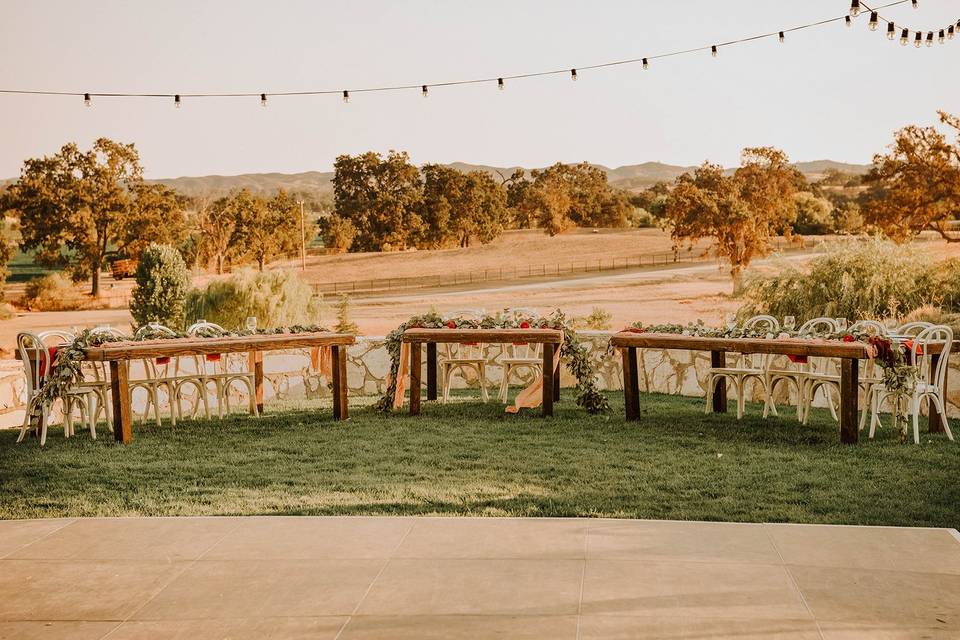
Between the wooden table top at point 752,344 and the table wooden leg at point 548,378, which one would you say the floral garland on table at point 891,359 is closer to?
the wooden table top at point 752,344

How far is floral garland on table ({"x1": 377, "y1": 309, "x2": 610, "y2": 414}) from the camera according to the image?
675 centimetres

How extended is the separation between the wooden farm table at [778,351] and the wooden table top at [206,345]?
192 cm

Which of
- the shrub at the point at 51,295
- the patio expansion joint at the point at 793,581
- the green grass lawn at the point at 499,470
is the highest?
the shrub at the point at 51,295

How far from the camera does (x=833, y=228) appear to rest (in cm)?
1111

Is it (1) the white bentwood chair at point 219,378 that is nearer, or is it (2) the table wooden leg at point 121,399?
(2) the table wooden leg at point 121,399

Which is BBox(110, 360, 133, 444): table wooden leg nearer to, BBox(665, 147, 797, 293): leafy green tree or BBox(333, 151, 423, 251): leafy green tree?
BBox(333, 151, 423, 251): leafy green tree

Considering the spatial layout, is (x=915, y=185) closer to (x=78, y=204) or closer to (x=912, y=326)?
(x=912, y=326)

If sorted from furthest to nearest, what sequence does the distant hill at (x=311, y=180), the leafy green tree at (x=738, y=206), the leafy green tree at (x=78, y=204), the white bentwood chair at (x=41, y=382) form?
the leafy green tree at (x=78, y=204) < the distant hill at (x=311, y=180) < the leafy green tree at (x=738, y=206) < the white bentwood chair at (x=41, y=382)

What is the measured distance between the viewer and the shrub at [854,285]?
8.80 meters

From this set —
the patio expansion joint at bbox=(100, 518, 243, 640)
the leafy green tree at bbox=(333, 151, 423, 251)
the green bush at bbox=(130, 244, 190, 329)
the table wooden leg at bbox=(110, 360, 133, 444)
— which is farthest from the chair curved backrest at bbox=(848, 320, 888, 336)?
the green bush at bbox=(130, 244, 190, 329)

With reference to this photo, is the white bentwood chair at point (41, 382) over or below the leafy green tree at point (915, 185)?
below

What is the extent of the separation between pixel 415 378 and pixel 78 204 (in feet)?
A: 26.4

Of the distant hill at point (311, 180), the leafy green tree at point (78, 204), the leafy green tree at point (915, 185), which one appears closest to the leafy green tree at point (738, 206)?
the distant hill at point (311, 180)

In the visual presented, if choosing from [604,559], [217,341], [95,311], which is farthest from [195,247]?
[604,559]
